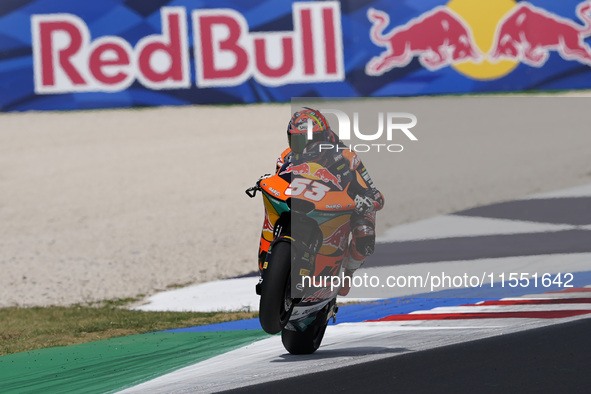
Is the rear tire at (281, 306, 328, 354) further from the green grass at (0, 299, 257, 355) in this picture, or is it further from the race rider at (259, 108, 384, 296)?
the green grass at (0, 299, 257, 355)

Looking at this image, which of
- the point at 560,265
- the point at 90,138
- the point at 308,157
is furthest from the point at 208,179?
the point at 308,157

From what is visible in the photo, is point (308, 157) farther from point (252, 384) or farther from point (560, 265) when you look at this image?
point (560, 265)

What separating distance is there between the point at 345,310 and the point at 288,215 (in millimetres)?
2789

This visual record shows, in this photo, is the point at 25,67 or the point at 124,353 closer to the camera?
the point at 124,353

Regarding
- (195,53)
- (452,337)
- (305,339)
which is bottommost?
(452,337)

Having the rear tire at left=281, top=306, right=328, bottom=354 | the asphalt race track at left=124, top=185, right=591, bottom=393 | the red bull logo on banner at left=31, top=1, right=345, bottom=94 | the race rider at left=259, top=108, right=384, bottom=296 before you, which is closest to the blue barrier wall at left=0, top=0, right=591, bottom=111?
the red bull logo on banner at left=31, top=1, right=345, bottom=94

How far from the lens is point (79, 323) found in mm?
9219

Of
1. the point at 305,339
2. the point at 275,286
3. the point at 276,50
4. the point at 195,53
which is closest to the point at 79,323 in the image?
the point at 305,339

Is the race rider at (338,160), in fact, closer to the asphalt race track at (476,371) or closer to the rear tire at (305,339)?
the rear tire at (305,339)

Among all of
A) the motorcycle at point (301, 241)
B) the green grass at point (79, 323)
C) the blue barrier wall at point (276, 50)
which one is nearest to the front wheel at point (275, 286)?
the motorcycle at point (301, 241)

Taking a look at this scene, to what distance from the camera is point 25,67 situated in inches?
797

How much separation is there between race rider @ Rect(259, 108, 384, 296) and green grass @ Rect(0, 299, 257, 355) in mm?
2816

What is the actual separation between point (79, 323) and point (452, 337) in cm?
384

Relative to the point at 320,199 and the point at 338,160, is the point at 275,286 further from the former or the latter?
the point at 338,160
